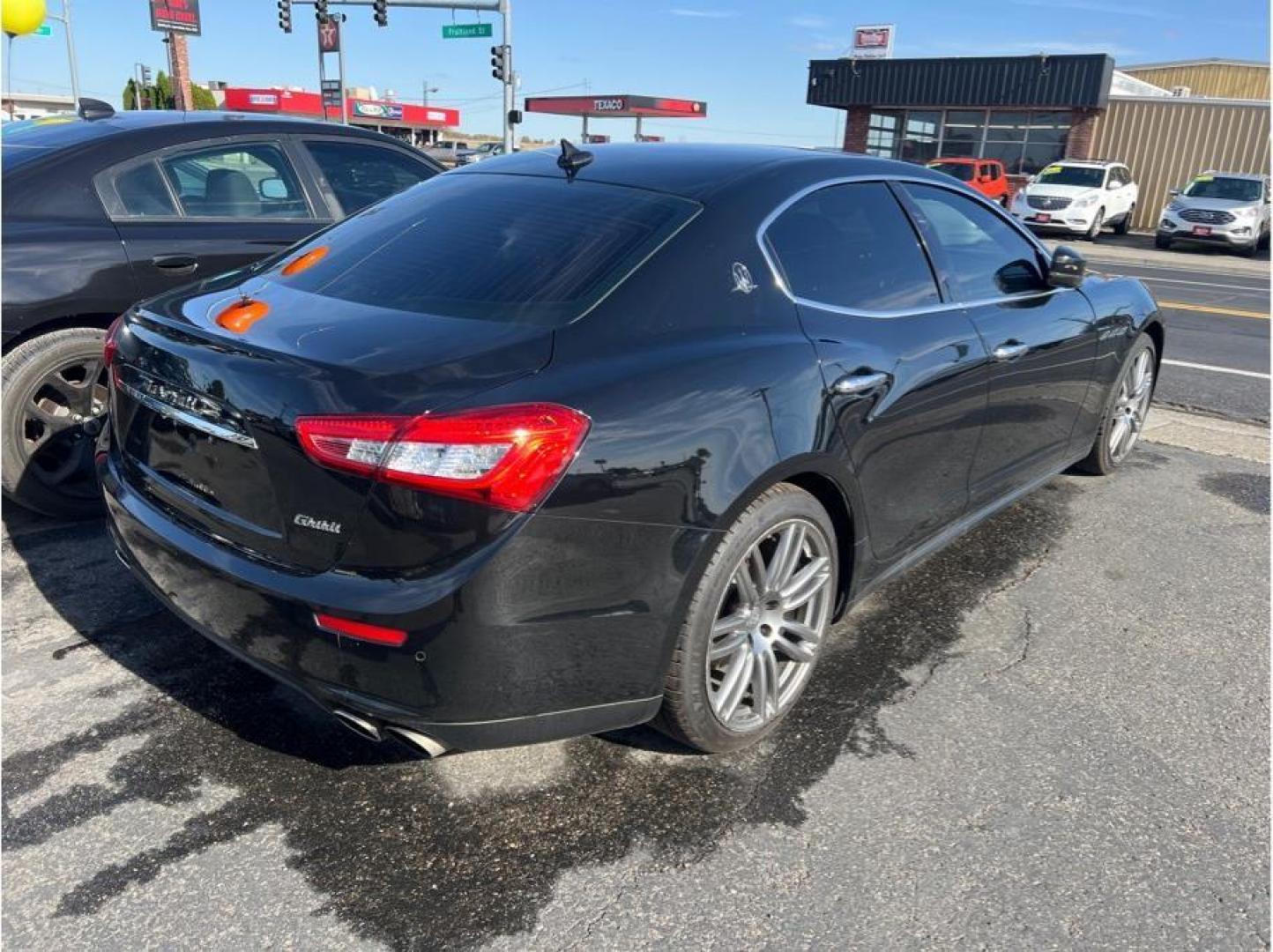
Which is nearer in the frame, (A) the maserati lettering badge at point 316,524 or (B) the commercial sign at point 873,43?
(A) the maserati lettering badge at point 316,524

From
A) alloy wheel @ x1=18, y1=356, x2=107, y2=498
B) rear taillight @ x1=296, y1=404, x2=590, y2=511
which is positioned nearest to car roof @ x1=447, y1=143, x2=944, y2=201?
rear taillight @ x1=296, y1=404, x2=590, y2=511

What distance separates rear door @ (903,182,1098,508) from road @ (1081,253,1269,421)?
352 cm

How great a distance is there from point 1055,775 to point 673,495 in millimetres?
1384

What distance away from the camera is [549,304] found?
241 centimetres

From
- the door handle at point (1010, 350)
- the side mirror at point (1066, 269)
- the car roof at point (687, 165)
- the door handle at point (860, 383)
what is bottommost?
the door handle at point (1010, 350)

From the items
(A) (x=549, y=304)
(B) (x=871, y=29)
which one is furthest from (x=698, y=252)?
(B) (x=871, y=29)

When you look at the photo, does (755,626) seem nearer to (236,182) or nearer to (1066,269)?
(1066,269)

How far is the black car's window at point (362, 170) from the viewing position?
16.0 ft

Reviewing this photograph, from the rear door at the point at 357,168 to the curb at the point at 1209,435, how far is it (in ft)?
15.1

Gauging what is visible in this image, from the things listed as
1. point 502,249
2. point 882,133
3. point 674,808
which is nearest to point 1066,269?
point 502,249

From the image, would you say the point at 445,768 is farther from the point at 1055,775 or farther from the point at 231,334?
the point at 1055,775

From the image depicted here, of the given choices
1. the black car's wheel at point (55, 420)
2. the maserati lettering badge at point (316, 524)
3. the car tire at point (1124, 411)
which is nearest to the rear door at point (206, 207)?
the black car's wheel at point (55, 420)

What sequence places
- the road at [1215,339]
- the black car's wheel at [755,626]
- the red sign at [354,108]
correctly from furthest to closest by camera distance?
the red sign at [354,108] < the road at [1215,339] < the black car's wheel at [755,626]

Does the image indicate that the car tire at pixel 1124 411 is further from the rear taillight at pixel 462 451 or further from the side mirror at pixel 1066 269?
the rear taillight at pixel 462 451
